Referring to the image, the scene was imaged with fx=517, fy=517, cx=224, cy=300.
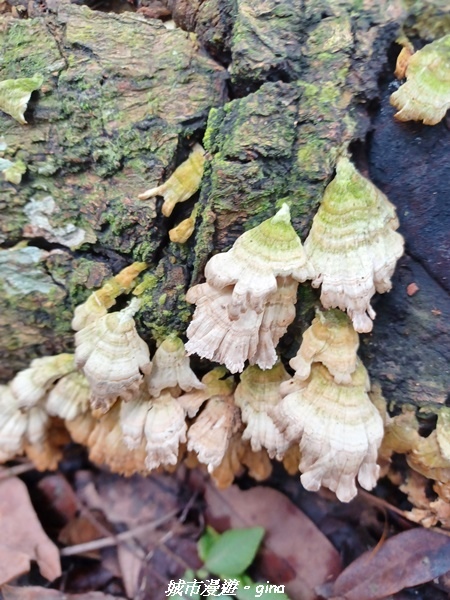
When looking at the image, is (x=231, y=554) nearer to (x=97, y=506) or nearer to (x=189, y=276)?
(x=97, y=506)

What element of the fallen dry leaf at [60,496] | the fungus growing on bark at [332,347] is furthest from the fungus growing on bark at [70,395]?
the fungus growing on bark at [332,347]

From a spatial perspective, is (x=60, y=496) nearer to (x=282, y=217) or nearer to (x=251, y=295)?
(x=251, y=295)

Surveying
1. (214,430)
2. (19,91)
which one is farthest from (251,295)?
(19,91)

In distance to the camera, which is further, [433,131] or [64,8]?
[64,8]

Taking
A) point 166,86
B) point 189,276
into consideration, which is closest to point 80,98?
point 166,86

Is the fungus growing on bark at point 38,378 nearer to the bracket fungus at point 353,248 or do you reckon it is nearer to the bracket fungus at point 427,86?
the bracket fungus at point 353,248

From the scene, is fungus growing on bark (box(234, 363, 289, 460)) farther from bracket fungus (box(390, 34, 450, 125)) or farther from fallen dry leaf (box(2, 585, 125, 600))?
fallen dry leaf (box(2, 585, 125, 600))
